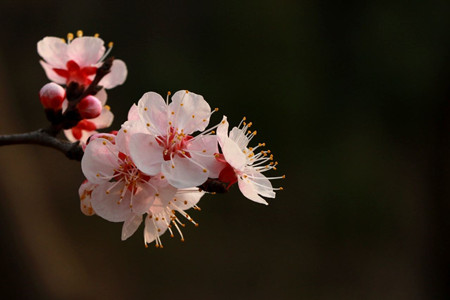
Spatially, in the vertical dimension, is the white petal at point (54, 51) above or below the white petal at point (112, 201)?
above

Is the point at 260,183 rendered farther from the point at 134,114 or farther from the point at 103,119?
the point at 103,119

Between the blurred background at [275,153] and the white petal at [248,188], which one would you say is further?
the blurred background at [275,153]

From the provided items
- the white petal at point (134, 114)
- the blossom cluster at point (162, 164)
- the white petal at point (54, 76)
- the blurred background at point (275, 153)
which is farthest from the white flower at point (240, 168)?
the blurred background at point (275, 153)

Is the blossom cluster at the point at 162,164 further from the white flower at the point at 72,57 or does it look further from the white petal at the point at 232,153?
the white flower at the point at 72,57

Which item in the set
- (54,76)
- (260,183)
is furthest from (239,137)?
(54,76)

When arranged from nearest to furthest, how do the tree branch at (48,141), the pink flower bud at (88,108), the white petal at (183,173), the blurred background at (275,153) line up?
the white petal at (183,173) → the tree branch at (48,141) → the pink flower bud at (88,108) → the blurred background at (275,153)

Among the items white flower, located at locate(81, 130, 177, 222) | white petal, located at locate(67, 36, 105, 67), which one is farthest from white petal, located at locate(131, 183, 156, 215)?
white petal, located at locate(67, 36, 105, 67)
